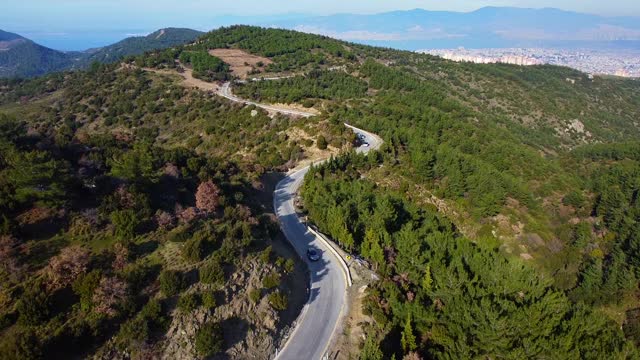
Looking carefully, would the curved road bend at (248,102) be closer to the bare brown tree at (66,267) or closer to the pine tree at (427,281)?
the pine tree at (427,281)

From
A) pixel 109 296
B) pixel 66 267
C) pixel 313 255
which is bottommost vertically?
pixel 313 255

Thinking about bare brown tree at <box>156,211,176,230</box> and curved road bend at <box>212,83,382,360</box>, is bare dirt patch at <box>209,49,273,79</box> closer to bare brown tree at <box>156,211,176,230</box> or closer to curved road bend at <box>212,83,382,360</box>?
curved road bend at <box>212,83,382,360</box>

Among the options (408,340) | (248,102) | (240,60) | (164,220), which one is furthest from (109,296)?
(240,60)

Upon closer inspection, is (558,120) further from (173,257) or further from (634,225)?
(173,257)

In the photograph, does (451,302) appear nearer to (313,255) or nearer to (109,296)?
(313,255)

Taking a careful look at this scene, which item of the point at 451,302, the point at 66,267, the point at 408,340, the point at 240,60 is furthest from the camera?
the point at 240,60

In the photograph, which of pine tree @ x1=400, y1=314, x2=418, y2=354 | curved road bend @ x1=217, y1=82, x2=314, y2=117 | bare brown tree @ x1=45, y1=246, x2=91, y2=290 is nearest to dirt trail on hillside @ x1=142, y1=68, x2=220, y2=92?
curved road bend @ x1=217, y1=82, x2=314, y2=117
